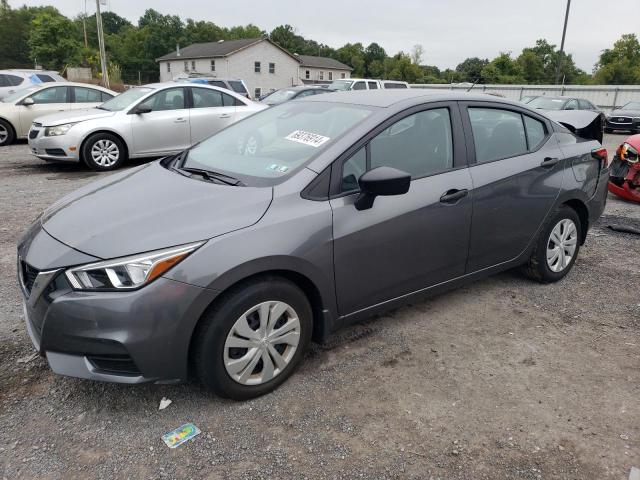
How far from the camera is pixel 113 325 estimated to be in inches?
90.7

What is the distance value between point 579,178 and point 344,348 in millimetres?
2537

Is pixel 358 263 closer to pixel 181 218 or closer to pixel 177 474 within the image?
Answer: pixel 181 218

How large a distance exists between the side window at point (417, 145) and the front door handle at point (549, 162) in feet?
3.26

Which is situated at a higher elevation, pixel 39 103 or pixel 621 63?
pixel 621 63

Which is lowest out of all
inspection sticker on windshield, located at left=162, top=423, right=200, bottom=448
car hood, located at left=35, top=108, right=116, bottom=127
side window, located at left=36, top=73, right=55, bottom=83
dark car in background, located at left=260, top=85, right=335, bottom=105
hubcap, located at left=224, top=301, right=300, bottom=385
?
inspection sticker on windshield, located at left=162, top=423, right=200, bottom=448

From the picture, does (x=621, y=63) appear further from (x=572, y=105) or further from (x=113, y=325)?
(x=113, y=325)

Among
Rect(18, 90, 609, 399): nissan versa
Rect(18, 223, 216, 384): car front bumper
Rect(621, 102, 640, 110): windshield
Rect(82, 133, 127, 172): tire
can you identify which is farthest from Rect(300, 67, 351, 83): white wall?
Rect(18, 223, 216, 384): car front bumper

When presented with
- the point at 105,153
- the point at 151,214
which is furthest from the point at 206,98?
the point at 151,214

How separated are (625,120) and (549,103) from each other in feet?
16.1

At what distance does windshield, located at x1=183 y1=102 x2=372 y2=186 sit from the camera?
301cm

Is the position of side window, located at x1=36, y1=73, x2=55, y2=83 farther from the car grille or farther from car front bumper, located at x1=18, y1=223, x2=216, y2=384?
car front bumper, located at x1=18, y1=223, x2=216, y2=384

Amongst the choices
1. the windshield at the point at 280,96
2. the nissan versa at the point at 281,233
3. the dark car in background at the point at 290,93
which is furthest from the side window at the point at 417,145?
the windshield at the point at 280,96

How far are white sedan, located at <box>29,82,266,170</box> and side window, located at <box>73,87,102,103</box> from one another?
8.96ft

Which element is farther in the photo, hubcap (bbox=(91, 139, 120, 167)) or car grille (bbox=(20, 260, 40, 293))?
hubcap (bbox=(91, 139, 120, 167))
